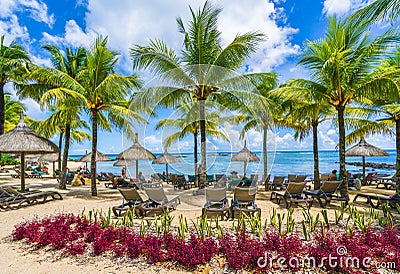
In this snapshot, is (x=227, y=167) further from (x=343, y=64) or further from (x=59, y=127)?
(x=343, y=64)

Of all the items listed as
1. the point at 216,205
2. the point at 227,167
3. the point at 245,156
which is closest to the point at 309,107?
the point at 216,205

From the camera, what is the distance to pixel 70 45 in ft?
45.2

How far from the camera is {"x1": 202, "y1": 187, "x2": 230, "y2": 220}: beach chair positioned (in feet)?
22.8

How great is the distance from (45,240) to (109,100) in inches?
339

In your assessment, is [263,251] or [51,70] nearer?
[263,251]

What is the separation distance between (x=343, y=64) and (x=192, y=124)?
439 inches

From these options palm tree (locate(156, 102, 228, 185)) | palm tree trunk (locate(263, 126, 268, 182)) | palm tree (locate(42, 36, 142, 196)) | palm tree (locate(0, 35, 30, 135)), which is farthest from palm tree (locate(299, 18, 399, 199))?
palm tree (locate(0, 35, 30, 135))

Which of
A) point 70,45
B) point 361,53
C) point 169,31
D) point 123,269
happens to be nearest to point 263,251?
point 123,269

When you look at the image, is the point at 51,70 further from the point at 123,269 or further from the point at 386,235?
the point at 386,235

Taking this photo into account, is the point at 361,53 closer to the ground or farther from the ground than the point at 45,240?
farther from the ground

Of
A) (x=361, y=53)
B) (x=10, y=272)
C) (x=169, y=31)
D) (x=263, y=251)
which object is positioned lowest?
(x=10, y=272)

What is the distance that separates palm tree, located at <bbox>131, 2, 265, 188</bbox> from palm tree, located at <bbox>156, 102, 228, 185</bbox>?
225 inches

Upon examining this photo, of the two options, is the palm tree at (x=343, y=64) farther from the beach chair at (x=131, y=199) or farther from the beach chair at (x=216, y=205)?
the beach chair at (x=131, y=199)

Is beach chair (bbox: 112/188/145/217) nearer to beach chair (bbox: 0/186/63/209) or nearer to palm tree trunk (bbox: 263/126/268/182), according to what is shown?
beach chair (bbox: 0/186/63/209)
